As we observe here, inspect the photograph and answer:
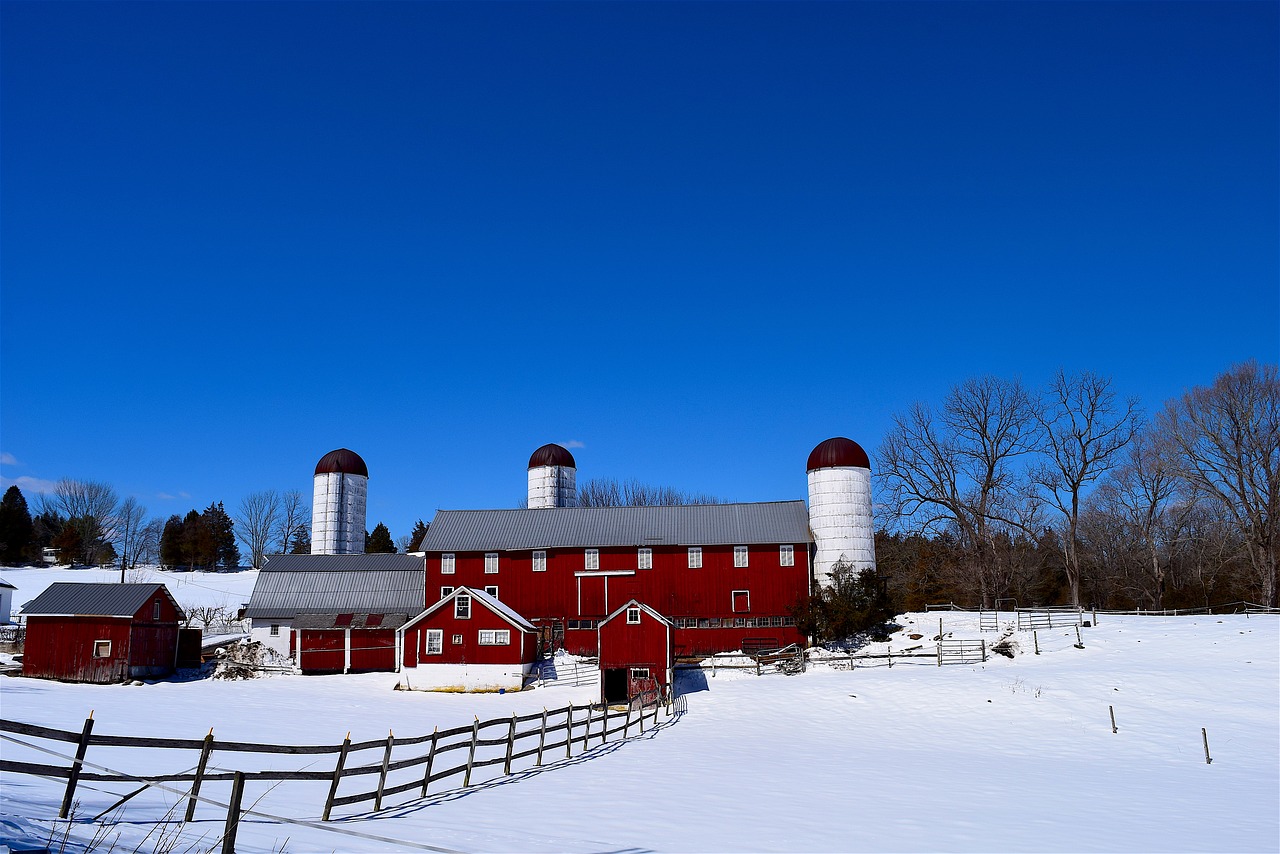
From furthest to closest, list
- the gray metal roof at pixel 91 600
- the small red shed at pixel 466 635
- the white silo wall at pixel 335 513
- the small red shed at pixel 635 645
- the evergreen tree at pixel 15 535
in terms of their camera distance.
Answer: the evergreen tree at pixel 15 535
the white silo wall at pixel 335 513
the gray metal roof at pixel 91 600
the small red shed at pixel 466 635
the small red shed at pixel 635 645

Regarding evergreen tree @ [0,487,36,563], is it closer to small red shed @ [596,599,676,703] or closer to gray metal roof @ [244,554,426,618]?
gray metal roof @ [244,554,426,618]

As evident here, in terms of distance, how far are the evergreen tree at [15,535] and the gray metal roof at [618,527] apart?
210ft

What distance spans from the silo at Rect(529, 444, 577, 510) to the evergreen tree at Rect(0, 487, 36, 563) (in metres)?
62.2

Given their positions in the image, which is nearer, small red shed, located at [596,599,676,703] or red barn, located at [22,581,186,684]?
small red shed, located at [596,599,676,703]

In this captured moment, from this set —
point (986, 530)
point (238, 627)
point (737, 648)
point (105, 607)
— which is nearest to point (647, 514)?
point (737, 648)

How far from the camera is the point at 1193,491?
177ft

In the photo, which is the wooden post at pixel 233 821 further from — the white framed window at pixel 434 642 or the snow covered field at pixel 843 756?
the white framed window at pixel 434 642

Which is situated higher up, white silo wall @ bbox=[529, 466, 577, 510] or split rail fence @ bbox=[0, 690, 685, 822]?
white silo wall @ bbox=[529, 466, 577, 510]

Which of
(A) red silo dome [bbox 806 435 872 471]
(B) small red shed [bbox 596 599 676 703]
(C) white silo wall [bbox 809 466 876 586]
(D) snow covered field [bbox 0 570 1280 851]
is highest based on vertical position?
(A) red silo dome [bbox 806 435 872 471]

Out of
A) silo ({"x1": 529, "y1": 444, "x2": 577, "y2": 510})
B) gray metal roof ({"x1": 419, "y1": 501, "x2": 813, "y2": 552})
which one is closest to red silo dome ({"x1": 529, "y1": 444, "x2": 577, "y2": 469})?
silo ({"x1": 529, "y1": 444, "x2": 577, "y2": 510})

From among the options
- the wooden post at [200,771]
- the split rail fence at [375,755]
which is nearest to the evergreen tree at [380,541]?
the split rail fence at [375,755]

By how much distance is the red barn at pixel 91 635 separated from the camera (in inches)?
1619

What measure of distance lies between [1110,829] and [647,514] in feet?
122

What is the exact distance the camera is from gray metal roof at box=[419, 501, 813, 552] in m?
49.0
